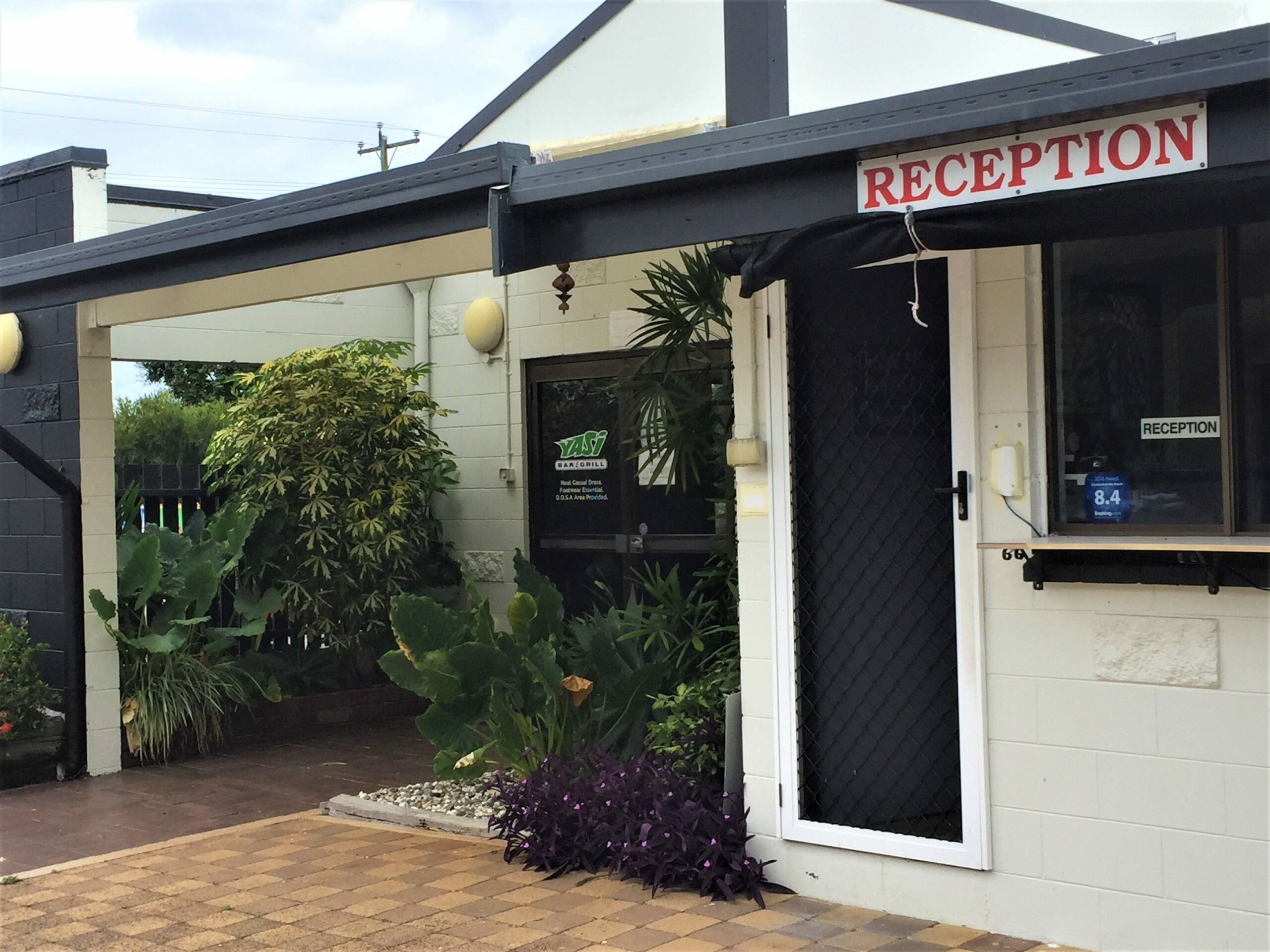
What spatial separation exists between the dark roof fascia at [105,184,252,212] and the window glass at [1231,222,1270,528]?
667cm

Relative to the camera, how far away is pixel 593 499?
9.30 metres

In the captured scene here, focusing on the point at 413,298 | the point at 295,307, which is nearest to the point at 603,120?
the point at 413,298

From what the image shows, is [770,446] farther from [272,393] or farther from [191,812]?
[272,393]

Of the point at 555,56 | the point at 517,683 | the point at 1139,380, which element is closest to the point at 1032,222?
the point at 1139,380

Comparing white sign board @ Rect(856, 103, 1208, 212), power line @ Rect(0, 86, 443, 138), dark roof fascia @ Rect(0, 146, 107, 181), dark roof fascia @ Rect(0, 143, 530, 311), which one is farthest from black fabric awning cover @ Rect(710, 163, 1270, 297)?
power line @ Rect(0, 86, 443, 138)

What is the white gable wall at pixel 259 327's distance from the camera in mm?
9195

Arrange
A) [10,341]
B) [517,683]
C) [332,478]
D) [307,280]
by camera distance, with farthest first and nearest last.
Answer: [332,478], [10,341], [307,280], [517,683]

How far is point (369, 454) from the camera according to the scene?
30.4ft

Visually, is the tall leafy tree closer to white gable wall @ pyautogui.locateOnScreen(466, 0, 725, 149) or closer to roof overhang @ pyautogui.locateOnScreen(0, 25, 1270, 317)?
white gable wall @ pyautogui.locateOnScreen(466, 0, 725, 149)

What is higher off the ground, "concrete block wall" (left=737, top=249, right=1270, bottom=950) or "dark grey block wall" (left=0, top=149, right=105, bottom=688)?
"dark grey block wall" (left=0, top=149, right=105, bottom=688)

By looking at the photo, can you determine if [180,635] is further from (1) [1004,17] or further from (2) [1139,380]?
(1) [1004,17]

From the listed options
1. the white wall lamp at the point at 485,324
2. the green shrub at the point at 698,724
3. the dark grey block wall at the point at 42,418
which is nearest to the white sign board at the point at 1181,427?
the green shrub at the point at 698,724

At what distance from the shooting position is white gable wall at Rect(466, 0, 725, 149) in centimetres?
912

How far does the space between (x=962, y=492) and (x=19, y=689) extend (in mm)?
5503
